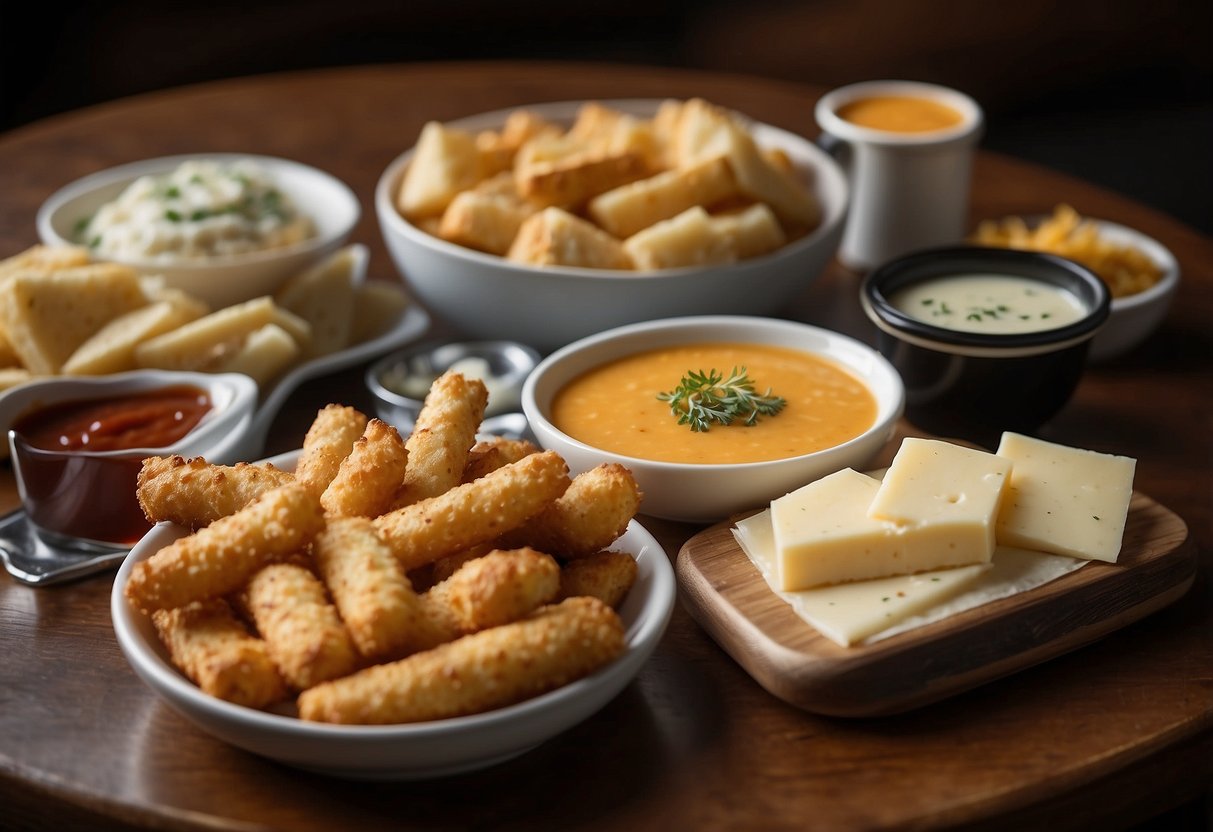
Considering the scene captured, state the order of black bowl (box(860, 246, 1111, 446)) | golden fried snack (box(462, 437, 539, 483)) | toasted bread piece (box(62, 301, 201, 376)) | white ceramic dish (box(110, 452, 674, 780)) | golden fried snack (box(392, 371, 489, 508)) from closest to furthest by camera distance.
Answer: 1. white ceramic dish (box(110, 452, 674, 780))
2. golden fried snack (box(392, 371, 489, 508))
3. golden fried snack (box(462, 437, 539, 483))
4. black bowl (box(860, 246, 1111, 446))
5. toasted bread piece (box(62, 301, 201, 376))

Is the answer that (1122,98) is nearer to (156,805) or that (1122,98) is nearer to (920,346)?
(920,346)

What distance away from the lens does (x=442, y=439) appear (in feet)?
7.00

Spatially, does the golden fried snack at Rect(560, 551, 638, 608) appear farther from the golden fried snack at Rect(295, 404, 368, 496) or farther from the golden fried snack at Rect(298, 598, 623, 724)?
the golden fried snack at Rect(295, 404, 368, 496)

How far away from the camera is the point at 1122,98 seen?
24.9 feet

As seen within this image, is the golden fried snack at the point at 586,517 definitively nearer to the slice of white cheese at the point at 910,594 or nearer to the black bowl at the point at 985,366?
the slice of white cheese at the point at 910,594

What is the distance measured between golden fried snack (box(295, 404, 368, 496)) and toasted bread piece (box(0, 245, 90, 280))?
38.8 inches

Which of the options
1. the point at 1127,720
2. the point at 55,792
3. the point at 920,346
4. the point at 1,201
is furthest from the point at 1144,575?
the point at 1,201

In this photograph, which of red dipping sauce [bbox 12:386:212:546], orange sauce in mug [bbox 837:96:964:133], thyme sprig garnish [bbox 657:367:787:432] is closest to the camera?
red dipping sauce [bbox 12:386:212:546]

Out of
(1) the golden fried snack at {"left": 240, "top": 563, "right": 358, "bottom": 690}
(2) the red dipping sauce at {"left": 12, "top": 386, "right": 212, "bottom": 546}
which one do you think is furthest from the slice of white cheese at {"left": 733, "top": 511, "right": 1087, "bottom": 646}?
(2) the red dipping sauce at {"left": 12, "top": 386, "right": 212, "bottom": 546}

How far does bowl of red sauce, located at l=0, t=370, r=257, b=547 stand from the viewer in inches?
91.4

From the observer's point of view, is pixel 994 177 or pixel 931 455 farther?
→ pixel 994 177

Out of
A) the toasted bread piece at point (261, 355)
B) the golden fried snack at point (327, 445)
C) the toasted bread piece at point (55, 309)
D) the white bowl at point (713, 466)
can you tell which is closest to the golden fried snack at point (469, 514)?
the golden fried snack at point (327, 445)

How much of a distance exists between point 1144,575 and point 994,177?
2285 mm

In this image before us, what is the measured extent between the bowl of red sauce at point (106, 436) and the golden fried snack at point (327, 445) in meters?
0.31
